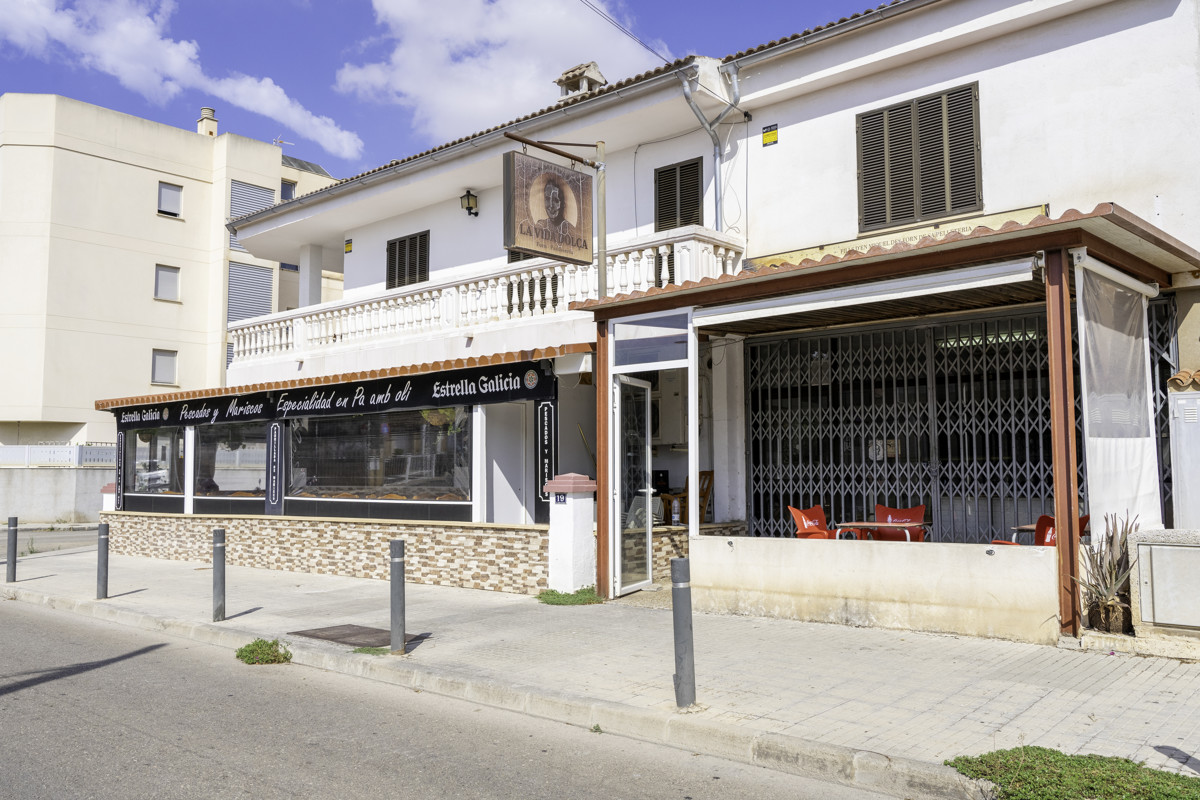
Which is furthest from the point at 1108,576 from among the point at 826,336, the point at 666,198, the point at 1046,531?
the point at 666,198

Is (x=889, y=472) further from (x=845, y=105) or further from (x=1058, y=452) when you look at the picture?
(x=845, y=105)

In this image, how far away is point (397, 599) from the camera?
8445 millimetres

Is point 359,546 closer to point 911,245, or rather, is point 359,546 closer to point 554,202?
point 554,202

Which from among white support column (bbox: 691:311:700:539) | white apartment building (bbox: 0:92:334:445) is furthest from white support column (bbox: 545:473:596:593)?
white apartment building (bbox: 0:92:334:445)

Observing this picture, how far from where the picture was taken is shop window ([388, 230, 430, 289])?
703 inches

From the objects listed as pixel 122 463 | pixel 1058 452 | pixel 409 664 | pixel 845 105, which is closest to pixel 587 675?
pixel 409 664

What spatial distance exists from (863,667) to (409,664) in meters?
3.59

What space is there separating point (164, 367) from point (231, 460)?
21.1 meters

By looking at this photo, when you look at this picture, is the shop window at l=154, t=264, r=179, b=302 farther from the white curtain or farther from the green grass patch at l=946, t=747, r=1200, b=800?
the green grass patch at l=946, t=747, r=1200, b=800

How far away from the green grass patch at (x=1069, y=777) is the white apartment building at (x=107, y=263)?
32.1m

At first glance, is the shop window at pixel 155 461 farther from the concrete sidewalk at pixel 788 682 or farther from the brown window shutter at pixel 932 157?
the brown window shutter at pixel 932 157

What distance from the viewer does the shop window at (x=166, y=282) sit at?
1405 inches

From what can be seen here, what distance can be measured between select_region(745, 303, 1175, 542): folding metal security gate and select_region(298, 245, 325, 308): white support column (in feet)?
38.8

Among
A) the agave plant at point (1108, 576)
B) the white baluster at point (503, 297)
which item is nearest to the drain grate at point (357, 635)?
the white baluster at point (503, 297)
